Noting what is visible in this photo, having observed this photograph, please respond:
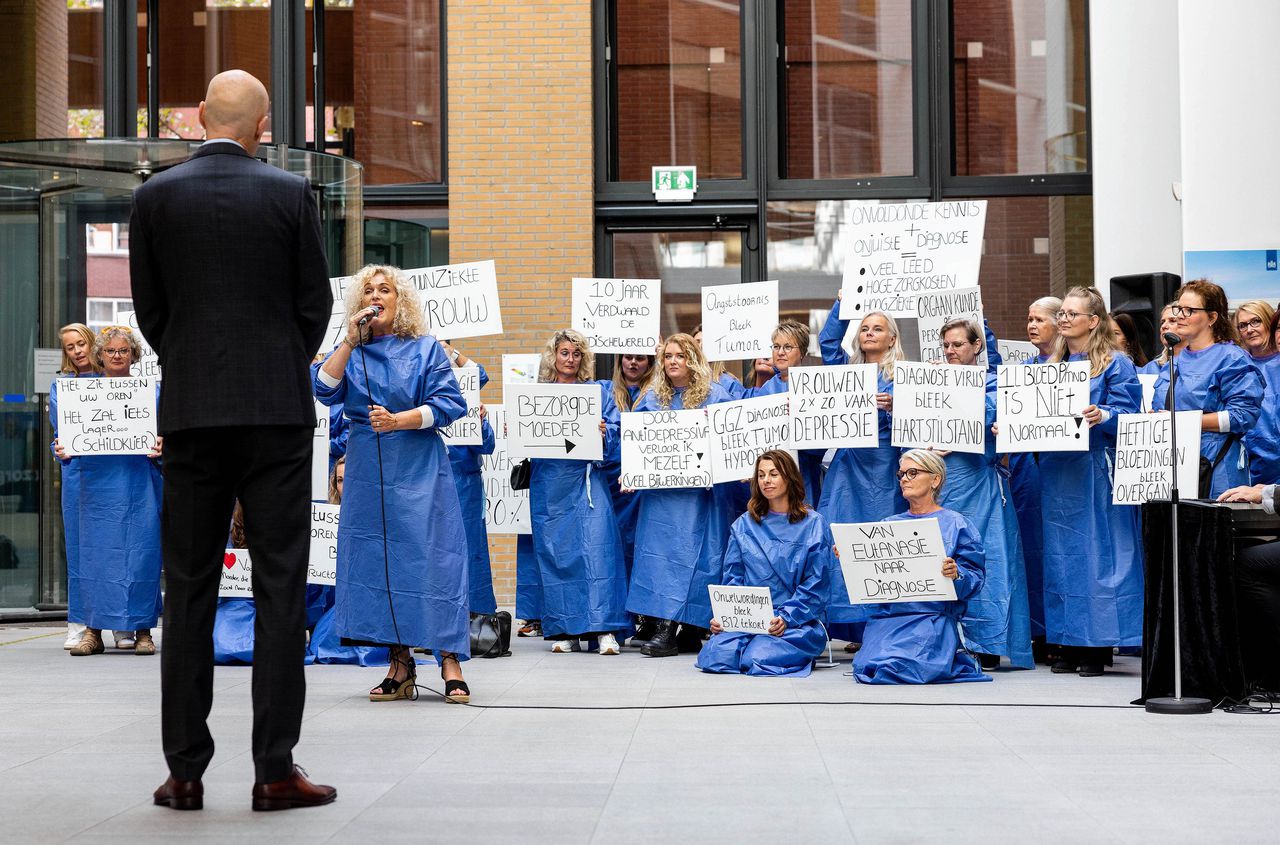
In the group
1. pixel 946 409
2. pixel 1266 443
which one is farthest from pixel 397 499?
pixel 1266 443

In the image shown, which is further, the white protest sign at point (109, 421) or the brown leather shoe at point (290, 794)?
the white protest sign at point (109, 421)

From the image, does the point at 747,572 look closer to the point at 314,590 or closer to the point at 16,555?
the point at 314,590

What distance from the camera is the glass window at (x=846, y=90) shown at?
42.4ft

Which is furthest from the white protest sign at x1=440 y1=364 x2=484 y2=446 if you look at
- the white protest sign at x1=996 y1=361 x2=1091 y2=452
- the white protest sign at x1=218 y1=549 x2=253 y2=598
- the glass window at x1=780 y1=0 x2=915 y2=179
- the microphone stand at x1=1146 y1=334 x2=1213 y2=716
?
the glass window at x1=780 y1=0 x2=915 y2=179

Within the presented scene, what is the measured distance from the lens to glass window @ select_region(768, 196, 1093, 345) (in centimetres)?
1273

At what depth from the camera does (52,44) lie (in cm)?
1324

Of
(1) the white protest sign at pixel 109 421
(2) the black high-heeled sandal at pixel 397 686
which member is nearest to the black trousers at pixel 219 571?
(2) the black high-heeled sandal at pixel 397 686

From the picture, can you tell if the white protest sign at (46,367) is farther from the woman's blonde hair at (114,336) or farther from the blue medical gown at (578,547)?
the blue medical gown at (578,547)

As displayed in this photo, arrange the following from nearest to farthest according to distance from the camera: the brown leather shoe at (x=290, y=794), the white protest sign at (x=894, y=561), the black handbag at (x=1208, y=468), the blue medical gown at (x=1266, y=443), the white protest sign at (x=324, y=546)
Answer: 1. the brown leather shoe at (x=290, y=794)
2. the white protest sign at (x=894, y=561)
3. the blue medical gown at (x=1266, y=443)
4. the black handbag at (x=1208, y=468)
5. the white protest sign at (x=324, y=546)

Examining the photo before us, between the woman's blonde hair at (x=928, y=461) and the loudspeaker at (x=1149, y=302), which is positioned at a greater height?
the loudspeaker at (x=1149, y=302)

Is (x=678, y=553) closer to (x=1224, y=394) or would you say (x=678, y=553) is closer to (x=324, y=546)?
(x=324, y=546)

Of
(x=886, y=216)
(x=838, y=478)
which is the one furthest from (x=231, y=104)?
(x=886, y=216)

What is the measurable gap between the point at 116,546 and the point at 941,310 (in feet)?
17.1

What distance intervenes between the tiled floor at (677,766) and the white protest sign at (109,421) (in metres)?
1.99
